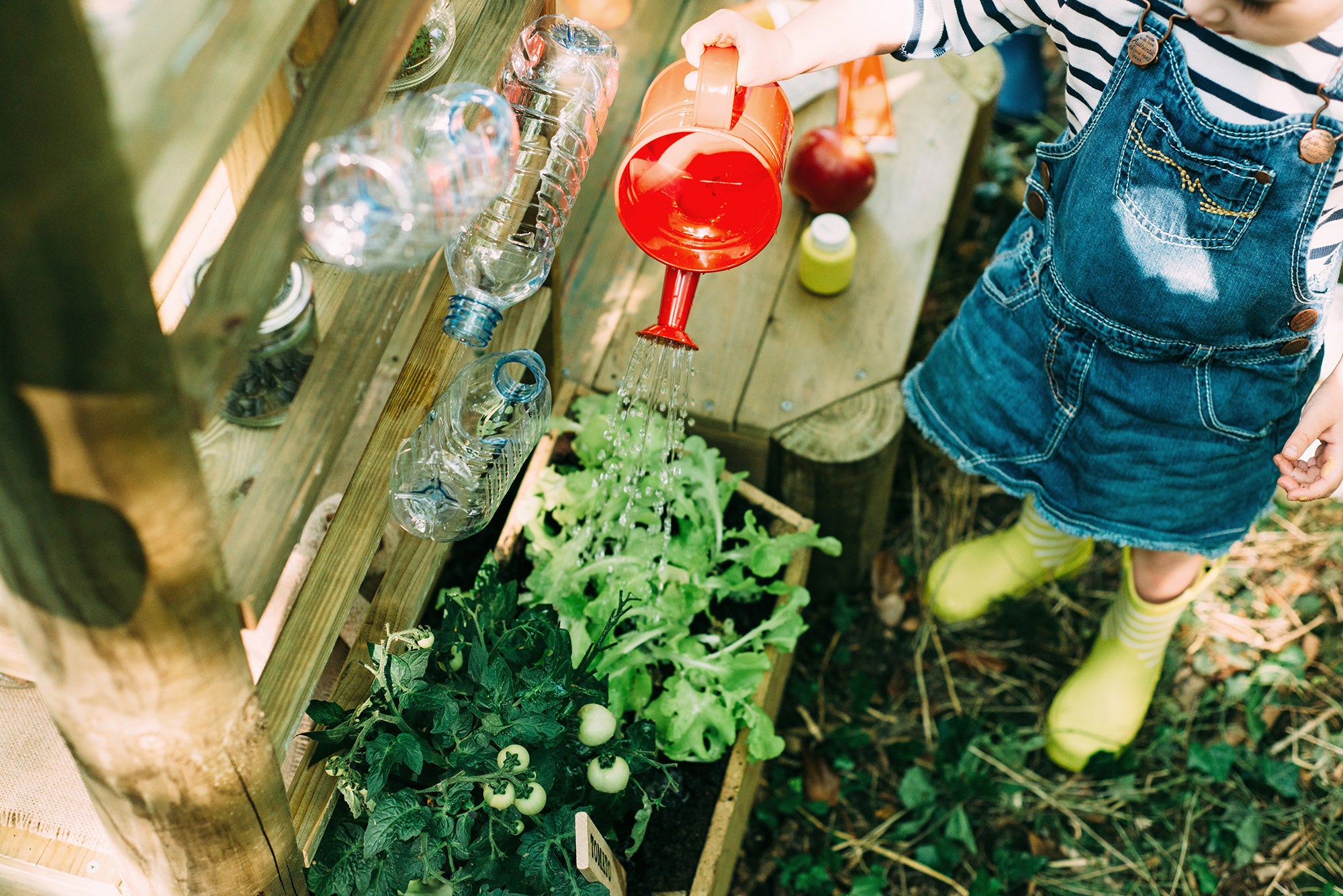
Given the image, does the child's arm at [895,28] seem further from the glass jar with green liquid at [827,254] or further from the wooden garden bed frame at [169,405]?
the glass jar with green liquid at [827,254]

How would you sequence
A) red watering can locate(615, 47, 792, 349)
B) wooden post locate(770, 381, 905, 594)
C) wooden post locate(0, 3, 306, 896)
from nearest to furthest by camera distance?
wooden post locate(0, 3, 306, 896) < red watering can locate(615, 47, 792, 349) < wooden post locate(770, 381, 905, 594)

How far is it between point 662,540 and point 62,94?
1214 millimetres

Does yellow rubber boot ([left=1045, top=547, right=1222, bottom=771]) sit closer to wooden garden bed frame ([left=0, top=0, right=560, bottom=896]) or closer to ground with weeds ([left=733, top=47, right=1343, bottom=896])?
ground with weeds ([left=733, top=47, right=1343, bottom=896])

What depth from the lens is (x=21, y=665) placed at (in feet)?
3.84

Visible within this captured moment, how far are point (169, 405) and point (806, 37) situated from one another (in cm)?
98

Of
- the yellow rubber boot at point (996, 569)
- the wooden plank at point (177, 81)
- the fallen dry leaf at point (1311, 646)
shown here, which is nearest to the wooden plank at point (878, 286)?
the yellow rubber boot at point (996, 569)

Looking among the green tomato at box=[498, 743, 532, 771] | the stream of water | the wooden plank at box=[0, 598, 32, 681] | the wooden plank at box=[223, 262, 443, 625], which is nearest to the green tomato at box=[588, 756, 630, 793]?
the green tomato at box=[498, 743, 532, 771]

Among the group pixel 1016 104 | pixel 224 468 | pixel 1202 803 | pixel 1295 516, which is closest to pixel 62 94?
pixel 224 468

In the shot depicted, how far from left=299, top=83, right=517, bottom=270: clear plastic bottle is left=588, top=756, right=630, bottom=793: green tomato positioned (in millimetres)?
734

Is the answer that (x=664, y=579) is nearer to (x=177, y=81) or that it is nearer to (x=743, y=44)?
(x=743, y=44)

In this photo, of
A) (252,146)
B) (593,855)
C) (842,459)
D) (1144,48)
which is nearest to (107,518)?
(252,146)

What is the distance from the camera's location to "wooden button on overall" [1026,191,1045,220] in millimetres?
1620

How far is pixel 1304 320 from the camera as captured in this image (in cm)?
146

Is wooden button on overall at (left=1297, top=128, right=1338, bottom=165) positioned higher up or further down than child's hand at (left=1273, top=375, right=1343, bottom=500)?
higher up
